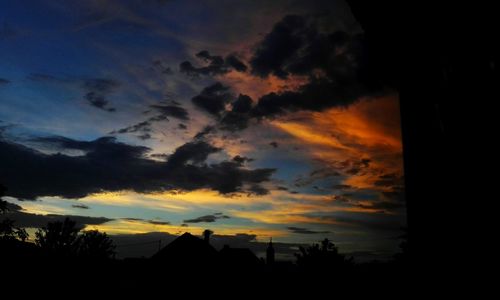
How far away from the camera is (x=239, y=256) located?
140 feet

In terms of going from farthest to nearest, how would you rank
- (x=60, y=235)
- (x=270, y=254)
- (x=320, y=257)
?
(x=60, y=235) < (x=270, y=254) < (x=320, y=257)

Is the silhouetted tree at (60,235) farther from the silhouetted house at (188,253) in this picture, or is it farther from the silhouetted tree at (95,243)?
the silhouetted house at (188,253)

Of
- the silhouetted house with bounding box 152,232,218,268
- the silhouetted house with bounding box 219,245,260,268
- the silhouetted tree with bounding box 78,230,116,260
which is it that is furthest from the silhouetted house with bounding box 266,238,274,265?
the silhouetted tree with bounding box 78,230,116,260

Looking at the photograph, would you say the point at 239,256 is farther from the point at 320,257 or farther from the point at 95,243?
the point at 95,243

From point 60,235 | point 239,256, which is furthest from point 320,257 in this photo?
point 60,235

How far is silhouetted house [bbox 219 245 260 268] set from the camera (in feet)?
128

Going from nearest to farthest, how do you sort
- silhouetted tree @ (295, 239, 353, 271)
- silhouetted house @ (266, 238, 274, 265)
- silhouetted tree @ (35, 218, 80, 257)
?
silhouetted tree @ (295, 239, 353, 271), silhouetted house @ (266, 238, 274, 265), silhouetted tree @ (35, 218, 80, 257)

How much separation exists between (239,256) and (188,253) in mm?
8296

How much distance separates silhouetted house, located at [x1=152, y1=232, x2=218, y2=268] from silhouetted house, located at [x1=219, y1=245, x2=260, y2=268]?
67.0 inches

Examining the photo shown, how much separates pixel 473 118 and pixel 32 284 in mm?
22870

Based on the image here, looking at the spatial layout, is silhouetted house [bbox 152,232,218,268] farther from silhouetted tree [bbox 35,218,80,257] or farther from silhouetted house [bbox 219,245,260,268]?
silhouetted tree [bbox 35,218,80,257]

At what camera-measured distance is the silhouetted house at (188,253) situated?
1371 inches

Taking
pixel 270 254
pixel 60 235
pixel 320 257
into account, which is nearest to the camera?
pixel 320 257

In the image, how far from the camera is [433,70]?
2.17 m
